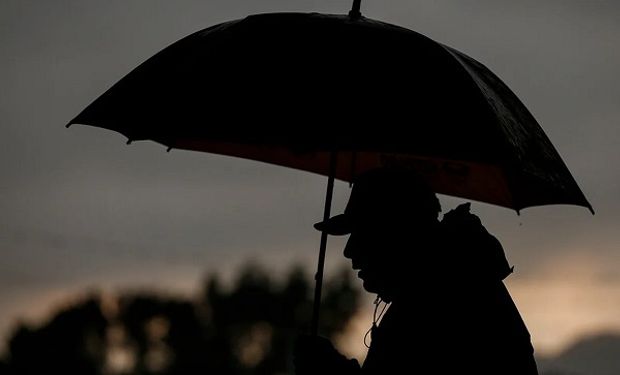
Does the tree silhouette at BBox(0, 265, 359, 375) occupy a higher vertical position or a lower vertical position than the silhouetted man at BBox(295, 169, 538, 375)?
lower

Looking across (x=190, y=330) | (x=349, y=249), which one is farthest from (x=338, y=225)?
(x=190, y=330)

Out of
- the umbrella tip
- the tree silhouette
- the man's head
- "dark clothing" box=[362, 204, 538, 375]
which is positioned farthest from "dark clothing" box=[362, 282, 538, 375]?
the tree silhouette

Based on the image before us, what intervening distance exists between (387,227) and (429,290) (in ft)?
0.95

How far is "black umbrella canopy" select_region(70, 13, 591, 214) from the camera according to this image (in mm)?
5062

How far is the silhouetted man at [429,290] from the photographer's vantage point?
4.93 m

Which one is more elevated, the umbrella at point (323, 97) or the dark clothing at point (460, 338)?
the umbrella at point (323, 97)

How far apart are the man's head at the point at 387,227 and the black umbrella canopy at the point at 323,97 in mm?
159

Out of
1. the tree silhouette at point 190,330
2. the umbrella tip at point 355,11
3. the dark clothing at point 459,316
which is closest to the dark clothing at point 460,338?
the dark clothing at point 459,316

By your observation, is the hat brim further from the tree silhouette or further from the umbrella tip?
the tree silhouette

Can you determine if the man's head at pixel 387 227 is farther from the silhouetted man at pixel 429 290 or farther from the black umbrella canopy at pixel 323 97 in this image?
the black umbrella canopy at pixel 323 97

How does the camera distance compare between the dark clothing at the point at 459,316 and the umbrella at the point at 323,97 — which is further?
the umbrella at the point at 323,97

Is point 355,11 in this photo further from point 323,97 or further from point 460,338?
point 460,338

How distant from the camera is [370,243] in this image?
5.00 metres

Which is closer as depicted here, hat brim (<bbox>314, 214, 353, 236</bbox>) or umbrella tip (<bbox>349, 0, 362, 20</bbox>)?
hat brim (<bbox>314, 214, 353, 236</bbox>)
